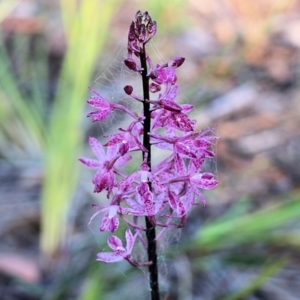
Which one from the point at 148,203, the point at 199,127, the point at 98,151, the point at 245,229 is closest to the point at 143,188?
the point at 148,203

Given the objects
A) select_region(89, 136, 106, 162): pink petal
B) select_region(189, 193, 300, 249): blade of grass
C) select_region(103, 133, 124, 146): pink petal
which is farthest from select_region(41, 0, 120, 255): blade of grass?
select_region(103, 133, 124, 146): pink petal

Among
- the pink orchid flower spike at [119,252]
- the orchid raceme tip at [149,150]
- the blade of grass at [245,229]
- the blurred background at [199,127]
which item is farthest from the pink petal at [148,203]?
the blade of grass at [245,229]

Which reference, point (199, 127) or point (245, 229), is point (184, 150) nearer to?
point (245, 229)

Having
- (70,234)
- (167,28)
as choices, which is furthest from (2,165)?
(167,28)

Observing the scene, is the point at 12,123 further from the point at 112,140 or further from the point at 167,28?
the point at 112,140

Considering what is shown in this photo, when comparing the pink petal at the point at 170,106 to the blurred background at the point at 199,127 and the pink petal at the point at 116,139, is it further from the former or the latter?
the blurred background at the point at 199,127

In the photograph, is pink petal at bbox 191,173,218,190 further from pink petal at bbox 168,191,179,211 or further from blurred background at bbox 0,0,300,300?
blurred background at bbox 0,0,300,300

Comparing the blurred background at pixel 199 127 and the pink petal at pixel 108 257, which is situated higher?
the blurred background at pixel 199 127

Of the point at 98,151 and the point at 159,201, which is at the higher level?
the point at 98,151

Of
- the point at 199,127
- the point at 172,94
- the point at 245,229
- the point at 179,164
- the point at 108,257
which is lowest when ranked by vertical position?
the point at 108,257
